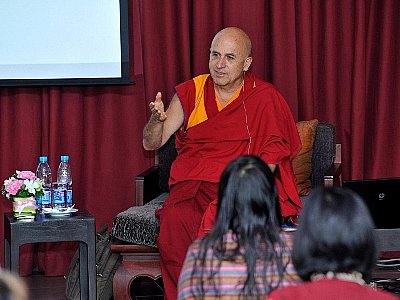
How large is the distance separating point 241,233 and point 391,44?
310cm

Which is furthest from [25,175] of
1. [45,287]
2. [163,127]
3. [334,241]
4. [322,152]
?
[334,241]

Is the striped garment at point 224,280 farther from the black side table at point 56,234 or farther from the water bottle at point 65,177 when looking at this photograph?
the water bottle at point 65,177

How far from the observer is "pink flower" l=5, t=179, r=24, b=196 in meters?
4.12

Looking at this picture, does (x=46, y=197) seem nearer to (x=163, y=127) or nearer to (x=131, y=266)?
(x=131, y=266)

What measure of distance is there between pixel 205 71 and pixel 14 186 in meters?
1.34

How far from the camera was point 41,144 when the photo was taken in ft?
16.5

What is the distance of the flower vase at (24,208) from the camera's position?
4.09 meters

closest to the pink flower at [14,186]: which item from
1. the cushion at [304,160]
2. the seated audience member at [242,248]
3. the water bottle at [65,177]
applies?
the water bottle at [65,177]

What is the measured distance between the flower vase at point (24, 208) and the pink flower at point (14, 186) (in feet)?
0.11

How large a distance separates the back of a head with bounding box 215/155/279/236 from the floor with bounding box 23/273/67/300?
2.55 m

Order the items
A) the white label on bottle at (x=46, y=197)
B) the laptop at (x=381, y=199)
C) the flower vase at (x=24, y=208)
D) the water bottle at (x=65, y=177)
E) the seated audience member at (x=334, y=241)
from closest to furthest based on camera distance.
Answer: the seated audience member at (x=334, y=241) < the laptop at (x=381, y=199) < the flower vase at (x=24, y=208) < the white label on bottle at (x=46, y=197) < the water bottle at (x=65, y=177)

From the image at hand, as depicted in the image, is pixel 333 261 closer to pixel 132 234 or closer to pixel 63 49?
pixel 132 234

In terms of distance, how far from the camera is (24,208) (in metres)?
4.09

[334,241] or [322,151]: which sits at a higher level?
[322,151]
